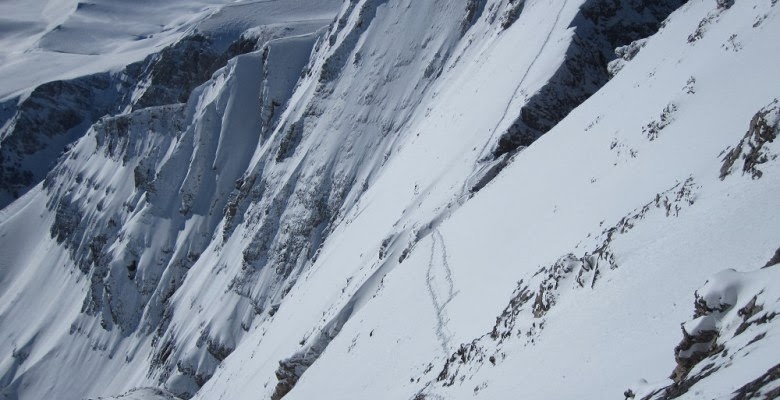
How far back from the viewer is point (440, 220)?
29.7m

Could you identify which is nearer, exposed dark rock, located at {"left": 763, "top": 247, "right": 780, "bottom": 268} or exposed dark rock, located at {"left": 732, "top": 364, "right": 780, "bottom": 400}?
exposed dark rock, located at {"left": 732, "top": 364, "right": 780, "bottom": 400}

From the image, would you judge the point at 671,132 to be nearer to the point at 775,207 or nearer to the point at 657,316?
the point at 775,207

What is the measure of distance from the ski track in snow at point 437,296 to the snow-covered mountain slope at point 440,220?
14 centimetres

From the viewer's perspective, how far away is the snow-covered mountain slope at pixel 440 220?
11430 millimetres

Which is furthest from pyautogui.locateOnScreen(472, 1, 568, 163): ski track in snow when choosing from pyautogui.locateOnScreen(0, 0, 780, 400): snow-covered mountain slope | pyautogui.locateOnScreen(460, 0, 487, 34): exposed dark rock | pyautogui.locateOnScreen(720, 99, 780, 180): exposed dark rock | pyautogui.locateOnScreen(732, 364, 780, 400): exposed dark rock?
pyautogui.locateOnScreen(460, 0, 487, 34): exposed dark rock

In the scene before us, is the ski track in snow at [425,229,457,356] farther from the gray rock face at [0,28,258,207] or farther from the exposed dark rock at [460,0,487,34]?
the gray rock face at [0,28,258,207]

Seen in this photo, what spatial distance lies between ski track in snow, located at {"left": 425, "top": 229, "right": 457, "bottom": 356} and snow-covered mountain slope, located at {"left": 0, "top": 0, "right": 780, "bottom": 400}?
14 centimetres

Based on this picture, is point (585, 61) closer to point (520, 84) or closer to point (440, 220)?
point (520, 84)

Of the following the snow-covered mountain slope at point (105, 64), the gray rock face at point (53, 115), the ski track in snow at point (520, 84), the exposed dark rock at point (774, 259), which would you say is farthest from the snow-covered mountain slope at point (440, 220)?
the gray rock face at point (53, 115)

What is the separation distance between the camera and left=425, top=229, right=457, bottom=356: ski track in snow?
18816mm

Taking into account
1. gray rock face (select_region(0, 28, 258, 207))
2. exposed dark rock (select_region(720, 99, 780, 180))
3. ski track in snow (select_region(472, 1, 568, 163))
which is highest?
gray rock face (select_region(0, 28, 258, 207))

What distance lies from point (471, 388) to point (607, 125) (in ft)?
42.0

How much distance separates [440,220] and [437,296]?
8.43 meters

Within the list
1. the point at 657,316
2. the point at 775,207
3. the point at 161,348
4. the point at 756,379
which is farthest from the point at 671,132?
the point at 161,348
